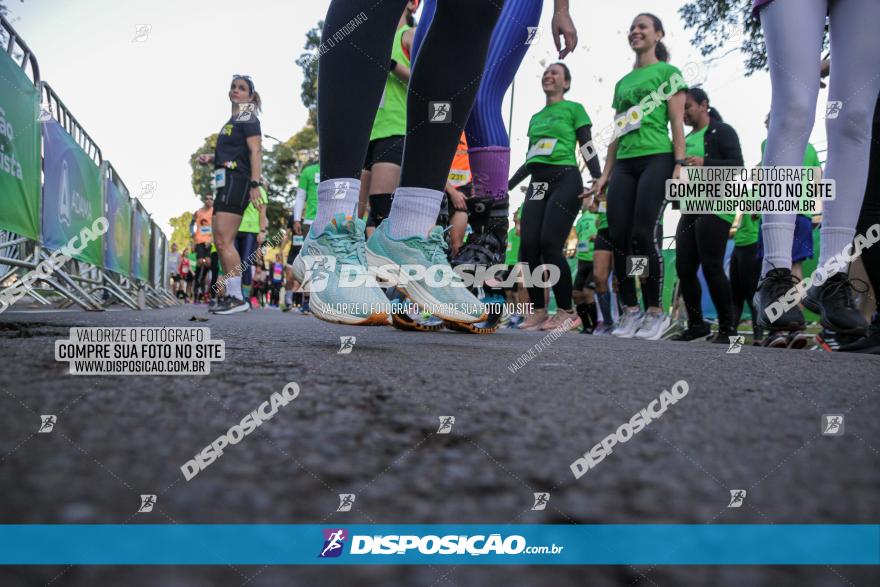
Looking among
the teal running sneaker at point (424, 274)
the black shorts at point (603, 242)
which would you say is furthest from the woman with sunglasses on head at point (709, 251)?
the teal running sneaker at point (424, 274)

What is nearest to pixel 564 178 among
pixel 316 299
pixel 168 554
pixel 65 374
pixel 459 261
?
pixel 459 261

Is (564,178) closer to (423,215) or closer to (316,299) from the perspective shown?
(423,215)

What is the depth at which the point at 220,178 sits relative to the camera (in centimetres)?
496

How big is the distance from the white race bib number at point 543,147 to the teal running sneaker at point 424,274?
3.06 m

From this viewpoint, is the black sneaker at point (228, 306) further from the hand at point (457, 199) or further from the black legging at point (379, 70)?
the black legging at point (379, 70)

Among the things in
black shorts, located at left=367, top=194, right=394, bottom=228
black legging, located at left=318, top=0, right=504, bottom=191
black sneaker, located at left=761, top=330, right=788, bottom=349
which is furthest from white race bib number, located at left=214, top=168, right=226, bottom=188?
black sneaker, located at left=761, top=330, right=788, bottom=349

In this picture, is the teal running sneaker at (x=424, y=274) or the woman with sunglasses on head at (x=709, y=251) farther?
the woman with sunglasses on head at (x=709, y=251)

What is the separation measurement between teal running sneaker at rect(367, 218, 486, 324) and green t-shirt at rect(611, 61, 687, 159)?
2669 millimetres

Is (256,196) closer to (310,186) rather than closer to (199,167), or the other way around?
(310,186)

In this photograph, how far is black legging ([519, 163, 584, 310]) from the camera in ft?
13.8

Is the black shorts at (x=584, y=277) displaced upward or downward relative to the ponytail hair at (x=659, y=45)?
downward

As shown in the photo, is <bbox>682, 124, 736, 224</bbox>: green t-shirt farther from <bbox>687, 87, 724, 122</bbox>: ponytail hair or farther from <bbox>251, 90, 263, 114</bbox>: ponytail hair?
<bbox>251, 90, 263, 114</bbox>: ponytail hair

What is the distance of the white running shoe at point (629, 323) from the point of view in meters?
3.98

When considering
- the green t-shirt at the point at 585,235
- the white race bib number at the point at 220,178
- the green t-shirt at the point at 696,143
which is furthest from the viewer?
the green t-shirt at the point at 585,235
